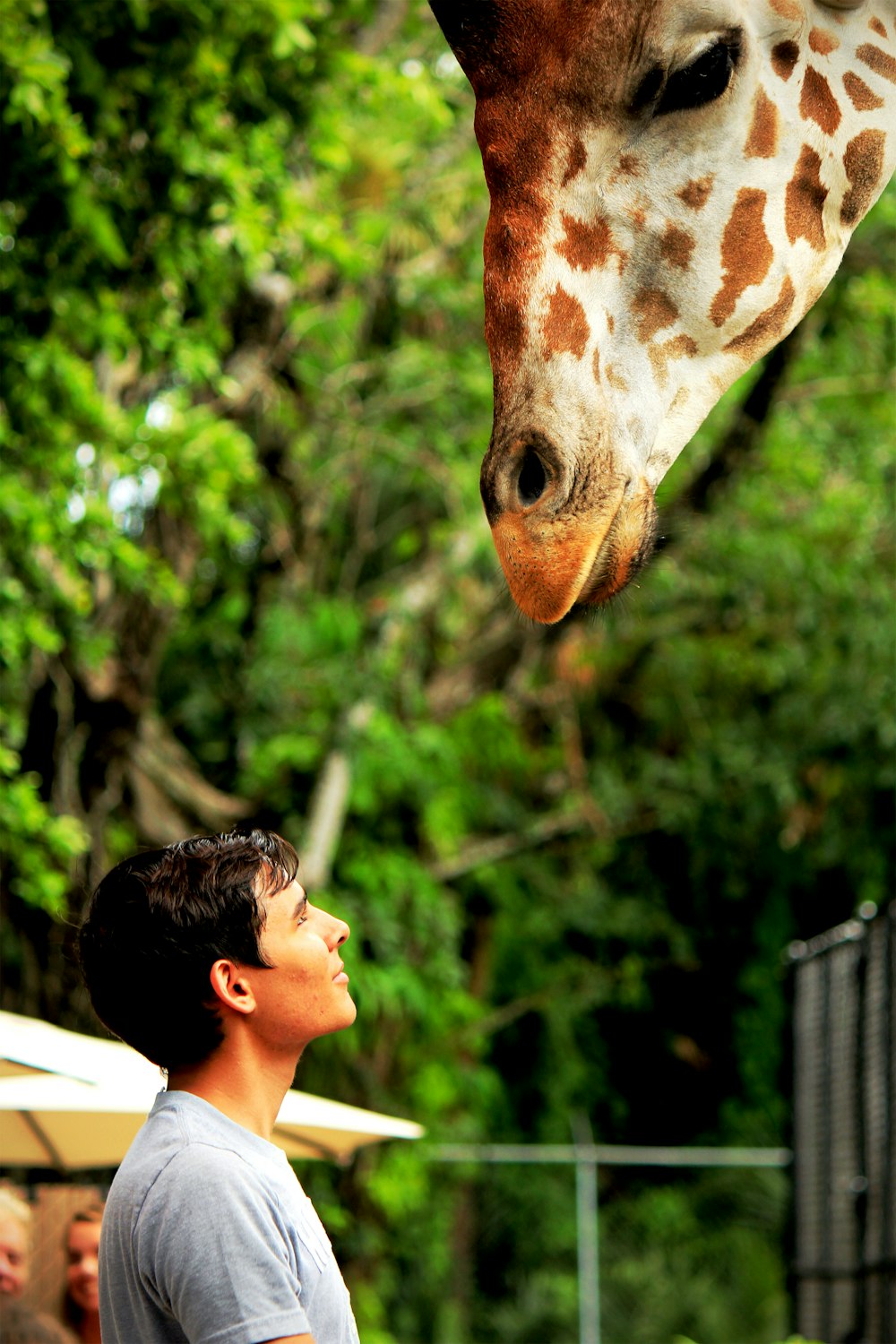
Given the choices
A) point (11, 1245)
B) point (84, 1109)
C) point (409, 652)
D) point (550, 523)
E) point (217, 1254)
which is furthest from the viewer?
point (409, 652)

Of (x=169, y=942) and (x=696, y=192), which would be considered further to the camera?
(x=696, y=192)

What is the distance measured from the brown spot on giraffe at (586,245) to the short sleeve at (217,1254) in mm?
970

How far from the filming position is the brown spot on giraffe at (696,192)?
174 cm

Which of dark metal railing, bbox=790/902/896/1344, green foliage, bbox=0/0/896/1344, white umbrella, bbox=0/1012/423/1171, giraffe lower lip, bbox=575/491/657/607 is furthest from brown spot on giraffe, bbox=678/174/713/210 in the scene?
dark metal railing, bbox=790/902/896/1344

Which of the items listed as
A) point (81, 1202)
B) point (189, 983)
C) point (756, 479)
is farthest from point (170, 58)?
point (756, 479)

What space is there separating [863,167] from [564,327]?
1.56 ft

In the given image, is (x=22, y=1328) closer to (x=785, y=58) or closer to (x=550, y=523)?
(x=550, y=523)

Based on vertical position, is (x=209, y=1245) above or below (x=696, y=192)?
below

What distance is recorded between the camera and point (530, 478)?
1.60m

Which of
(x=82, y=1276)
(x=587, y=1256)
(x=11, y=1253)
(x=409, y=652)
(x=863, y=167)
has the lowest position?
(x=587, y=1256)

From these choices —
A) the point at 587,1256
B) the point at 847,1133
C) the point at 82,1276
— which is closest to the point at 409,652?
the point at 587,1256

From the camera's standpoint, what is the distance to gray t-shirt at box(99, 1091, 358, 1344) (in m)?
1.29

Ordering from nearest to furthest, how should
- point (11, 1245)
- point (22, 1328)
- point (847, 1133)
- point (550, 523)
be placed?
point (550, 523) → point (11, 1245) → point (22, 1328) → point (847, 1133)

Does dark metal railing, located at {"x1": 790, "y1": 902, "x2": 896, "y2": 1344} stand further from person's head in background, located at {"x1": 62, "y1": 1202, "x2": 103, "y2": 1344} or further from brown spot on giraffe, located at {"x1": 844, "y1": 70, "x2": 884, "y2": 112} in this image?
brown spot on giraffe, located at {"x1": 844, "y1": 70, "x2": 884, "y2": 112}
